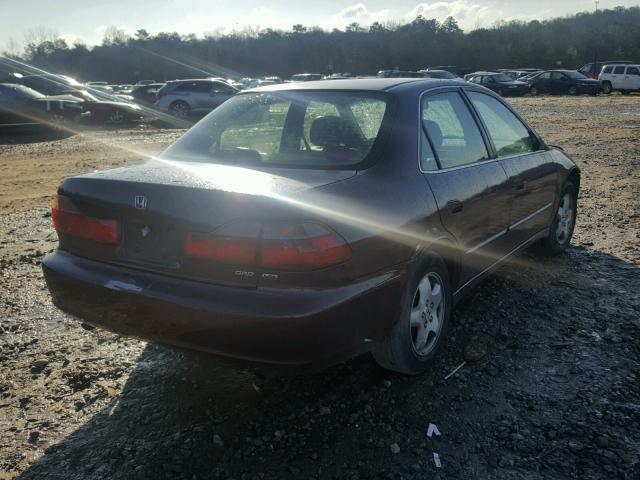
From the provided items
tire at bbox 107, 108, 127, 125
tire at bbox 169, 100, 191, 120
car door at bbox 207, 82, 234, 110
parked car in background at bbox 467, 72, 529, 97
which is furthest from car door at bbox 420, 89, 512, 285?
parked car in background at bbox 467, 72, 529, 97

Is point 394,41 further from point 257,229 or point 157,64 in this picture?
point 257,229

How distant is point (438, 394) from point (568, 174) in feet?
9.91

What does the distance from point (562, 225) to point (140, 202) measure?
4066 mm

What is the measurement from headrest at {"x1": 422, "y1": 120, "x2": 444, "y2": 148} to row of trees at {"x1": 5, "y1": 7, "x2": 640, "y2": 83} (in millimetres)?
71427

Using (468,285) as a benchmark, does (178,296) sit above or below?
above

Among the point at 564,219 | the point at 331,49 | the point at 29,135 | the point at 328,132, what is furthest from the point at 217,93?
the point at 331,49

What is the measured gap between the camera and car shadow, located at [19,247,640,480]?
95.5 inches

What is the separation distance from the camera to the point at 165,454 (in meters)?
2.49

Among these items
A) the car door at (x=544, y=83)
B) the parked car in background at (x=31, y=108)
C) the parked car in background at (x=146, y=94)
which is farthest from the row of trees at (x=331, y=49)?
the parked car in background at (x=31, y=108)

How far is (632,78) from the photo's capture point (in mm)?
33844

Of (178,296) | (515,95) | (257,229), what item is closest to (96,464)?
(178,296)

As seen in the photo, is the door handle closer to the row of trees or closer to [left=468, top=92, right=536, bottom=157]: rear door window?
[left=468, top=92, right=536, bottom=157]: rear door window

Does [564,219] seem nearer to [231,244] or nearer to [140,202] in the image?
[231,244]

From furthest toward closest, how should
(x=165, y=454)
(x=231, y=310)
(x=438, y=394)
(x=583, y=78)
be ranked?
(x=583, y=78) → (x=438, y=394) → (x=165, y=454) → (x=231, y=310)
